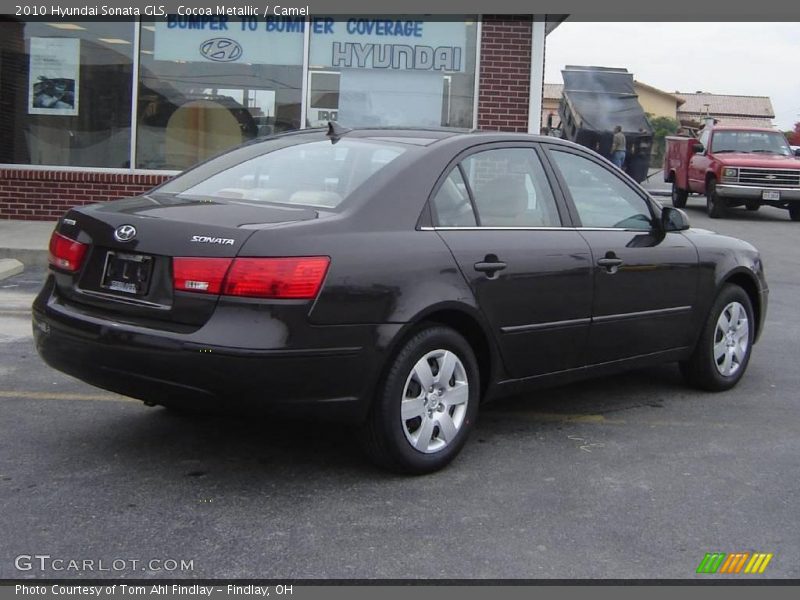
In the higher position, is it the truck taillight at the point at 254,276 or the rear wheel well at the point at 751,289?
the truck taillight at the point at 254,276

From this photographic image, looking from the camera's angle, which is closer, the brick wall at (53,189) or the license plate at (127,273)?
the license plate at (127,273)

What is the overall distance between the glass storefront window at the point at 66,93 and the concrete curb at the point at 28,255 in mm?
3004

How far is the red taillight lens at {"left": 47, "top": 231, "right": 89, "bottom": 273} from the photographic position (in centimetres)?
427

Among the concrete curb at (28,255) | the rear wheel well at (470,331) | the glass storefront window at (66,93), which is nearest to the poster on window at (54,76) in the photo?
the glass storefront window at (66,93)

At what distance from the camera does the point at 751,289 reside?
20.9 ft

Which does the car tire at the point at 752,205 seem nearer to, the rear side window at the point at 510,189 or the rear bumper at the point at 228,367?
the rear side window at the point at 510,189

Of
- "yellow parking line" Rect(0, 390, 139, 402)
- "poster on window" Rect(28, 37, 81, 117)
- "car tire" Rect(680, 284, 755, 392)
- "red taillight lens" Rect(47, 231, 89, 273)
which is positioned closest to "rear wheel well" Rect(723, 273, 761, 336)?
"car tire" Rect(680, 284, 755, 392)

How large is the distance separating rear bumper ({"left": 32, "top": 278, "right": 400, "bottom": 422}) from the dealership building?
30.8 feet

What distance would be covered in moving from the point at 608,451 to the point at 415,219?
1.51 meters

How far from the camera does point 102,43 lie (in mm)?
13180

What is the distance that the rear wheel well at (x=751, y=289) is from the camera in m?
6.23

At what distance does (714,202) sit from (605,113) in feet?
25.7

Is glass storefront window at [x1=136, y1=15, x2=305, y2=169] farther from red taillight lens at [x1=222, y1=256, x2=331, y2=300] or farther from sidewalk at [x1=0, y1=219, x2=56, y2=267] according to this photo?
red taillight lens at [x1=222, y1=256, x2=331, y2=300]

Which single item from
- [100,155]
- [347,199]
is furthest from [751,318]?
[100,155]
